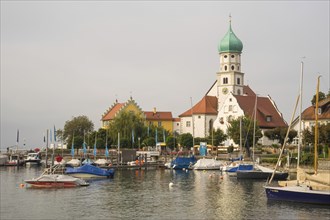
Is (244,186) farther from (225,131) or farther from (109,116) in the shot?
(109,116)

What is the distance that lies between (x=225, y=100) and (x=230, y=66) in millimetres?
13078

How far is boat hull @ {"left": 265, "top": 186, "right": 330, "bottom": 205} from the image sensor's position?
43.2 metres

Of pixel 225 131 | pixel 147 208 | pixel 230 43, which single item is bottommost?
pixel 147 208

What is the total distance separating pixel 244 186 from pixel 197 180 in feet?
33.5

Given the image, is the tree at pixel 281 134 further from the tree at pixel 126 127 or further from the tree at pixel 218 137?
the tree at pixel 126 127

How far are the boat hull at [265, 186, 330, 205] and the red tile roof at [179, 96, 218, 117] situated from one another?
8422cm

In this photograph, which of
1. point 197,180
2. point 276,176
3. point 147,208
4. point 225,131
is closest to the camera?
point 147,208

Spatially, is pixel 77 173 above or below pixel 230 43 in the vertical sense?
below

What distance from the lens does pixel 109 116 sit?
→ 153 m

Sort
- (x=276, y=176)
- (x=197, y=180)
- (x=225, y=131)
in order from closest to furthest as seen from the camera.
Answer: (x=276, y=176), (x=197, y=180), (x=225, y=131)

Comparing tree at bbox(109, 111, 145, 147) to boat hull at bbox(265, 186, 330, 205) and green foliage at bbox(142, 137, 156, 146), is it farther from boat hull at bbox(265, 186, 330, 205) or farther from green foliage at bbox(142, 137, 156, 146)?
boat hull at bbox(265, 186, 330, 205)

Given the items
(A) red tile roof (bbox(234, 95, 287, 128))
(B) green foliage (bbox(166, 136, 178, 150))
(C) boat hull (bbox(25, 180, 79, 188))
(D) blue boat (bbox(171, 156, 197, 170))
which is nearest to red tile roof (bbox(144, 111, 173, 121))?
(B) green foliage (bbox(166, 136, 178, 150))

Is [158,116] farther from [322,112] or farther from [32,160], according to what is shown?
[322,112]

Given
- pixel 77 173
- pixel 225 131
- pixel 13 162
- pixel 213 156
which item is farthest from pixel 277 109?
pixel 77 173
